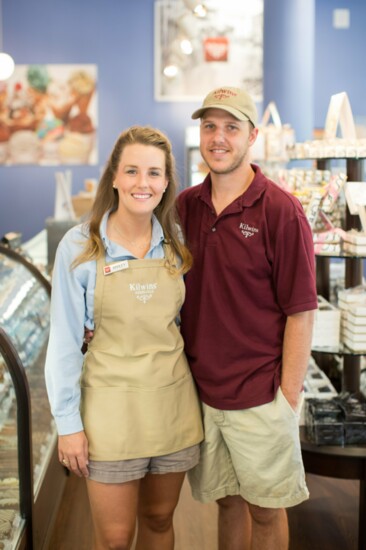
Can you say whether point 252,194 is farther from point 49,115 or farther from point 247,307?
point 49,115

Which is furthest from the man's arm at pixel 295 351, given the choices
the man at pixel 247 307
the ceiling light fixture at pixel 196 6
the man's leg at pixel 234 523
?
the ceiling light fixture at pixel 196 6

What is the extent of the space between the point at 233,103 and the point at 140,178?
44 centimetres

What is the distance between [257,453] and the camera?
2.39 m

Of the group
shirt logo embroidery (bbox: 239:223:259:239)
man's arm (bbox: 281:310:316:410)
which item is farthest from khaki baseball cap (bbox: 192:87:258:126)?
man's arm (bbox: 281:310:316:410)

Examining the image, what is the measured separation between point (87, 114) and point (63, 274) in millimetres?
8553

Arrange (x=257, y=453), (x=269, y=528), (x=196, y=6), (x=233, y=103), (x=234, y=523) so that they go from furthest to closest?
(x=196, y=6), (x=234, y=523), (x=269, y=528), (x=257, y=453), (x=233, y=103)

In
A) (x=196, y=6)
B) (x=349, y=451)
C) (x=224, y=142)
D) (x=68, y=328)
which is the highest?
(x=196, y=6)

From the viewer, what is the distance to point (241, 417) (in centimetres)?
236

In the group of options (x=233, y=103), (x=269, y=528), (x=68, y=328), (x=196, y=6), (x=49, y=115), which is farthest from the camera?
(x=49, y=115)

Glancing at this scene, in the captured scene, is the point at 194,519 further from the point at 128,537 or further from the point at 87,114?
the point at 87,114

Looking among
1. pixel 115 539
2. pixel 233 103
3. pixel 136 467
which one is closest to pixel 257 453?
pixel 136 467

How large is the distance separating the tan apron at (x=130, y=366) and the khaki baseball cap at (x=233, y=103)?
0.56 m

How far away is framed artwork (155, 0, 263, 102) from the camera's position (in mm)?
10008

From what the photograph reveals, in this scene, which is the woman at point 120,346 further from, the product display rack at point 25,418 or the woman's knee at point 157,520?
the product display rack at point 25,418
